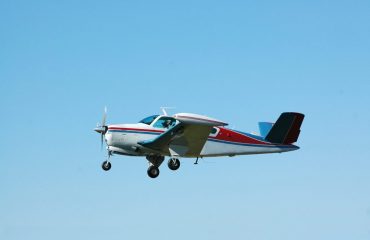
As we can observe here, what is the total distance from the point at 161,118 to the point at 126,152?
2091 millimetres

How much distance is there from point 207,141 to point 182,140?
4.51 ft

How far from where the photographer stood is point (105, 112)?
3362 centimetres

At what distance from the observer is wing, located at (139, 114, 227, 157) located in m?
31.9

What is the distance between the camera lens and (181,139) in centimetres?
3247

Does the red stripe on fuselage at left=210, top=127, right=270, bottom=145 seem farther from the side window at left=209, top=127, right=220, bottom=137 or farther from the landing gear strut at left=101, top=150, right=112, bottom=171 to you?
the landing gear strut at left=101, top=150, right=112, bottom=171

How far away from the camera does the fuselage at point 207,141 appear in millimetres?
32562

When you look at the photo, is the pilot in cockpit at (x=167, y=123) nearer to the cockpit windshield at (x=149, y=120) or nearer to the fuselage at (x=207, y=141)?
the fuselage at (x=207, y=141)

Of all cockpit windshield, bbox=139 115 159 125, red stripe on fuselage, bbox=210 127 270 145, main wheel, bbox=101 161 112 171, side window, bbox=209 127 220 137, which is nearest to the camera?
main wheel, bbox=101 161 112 171

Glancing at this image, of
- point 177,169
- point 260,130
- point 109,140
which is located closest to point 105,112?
point 109,140

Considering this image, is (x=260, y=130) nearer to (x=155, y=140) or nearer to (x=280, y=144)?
(x=280, y=144)

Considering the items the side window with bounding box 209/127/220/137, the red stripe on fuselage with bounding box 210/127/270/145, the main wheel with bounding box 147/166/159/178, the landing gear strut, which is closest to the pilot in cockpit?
the side window with bounding box 209/127/220/137

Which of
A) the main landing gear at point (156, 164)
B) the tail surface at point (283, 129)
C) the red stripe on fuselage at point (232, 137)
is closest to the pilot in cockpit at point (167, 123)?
the main landing gear at point (156, 164)

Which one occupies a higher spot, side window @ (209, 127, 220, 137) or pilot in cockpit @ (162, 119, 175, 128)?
pilot in cockpit @ (162, 119, 175, 128)

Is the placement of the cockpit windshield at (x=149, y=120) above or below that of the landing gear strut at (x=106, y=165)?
above
